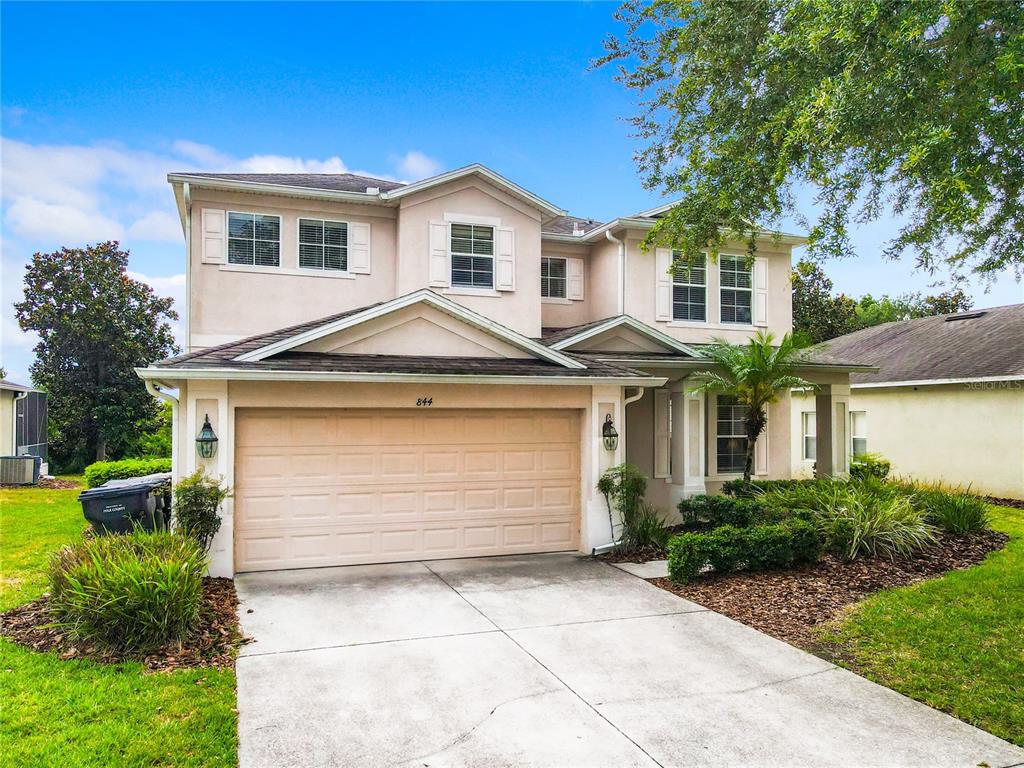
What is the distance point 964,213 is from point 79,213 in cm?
3097

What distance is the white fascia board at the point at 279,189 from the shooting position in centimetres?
1200

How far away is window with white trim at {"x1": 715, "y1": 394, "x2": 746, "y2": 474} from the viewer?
582 inches

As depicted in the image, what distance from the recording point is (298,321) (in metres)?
12.6

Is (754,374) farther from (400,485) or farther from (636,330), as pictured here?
(400,485)

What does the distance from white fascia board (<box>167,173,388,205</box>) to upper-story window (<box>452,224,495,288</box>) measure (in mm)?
1560

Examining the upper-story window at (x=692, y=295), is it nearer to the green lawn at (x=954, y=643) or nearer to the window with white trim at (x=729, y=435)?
the window with white trim at (x=729, y=435)

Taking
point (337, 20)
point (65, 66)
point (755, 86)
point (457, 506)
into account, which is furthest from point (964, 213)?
point (65, 66)

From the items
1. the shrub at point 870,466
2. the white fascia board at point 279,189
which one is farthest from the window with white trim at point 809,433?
the white fascia board at point 279,189

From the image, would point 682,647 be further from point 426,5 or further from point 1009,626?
point 426,5

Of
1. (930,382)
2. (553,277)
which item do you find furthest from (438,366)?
(930,382)

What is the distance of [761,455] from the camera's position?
14961mm

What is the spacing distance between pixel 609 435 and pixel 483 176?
568 centimetres

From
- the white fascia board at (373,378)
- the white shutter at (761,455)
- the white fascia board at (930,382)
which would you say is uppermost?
the white fascia board at (930,382)

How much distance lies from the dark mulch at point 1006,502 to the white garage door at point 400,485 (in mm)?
11141
